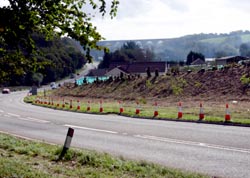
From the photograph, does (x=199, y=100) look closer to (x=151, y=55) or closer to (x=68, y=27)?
(x=68, y=27)

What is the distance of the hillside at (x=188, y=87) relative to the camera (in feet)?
118

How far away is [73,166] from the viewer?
9125 mm

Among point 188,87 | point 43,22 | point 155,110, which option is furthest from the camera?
point 188,87

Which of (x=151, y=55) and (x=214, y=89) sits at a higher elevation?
(x=151, y=55)

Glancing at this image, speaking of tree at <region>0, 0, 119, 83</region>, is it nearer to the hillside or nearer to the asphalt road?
the asphalt road

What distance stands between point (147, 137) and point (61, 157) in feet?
17.2

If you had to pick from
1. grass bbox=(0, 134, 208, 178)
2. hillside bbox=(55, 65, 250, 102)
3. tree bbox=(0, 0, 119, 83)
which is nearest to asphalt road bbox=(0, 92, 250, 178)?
grass bbox=(0, 134, 208, 178)

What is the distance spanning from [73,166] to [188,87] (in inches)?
1317

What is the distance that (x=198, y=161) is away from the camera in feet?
32.6

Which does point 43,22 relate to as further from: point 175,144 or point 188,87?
point 188,87

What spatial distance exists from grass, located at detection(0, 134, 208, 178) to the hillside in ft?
80.8

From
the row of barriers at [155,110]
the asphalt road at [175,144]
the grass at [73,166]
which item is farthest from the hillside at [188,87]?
the grass at [73,166]

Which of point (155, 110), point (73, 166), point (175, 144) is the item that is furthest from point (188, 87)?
point (73, 166)

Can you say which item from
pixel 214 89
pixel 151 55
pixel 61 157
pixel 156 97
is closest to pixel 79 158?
pixel 61 157
